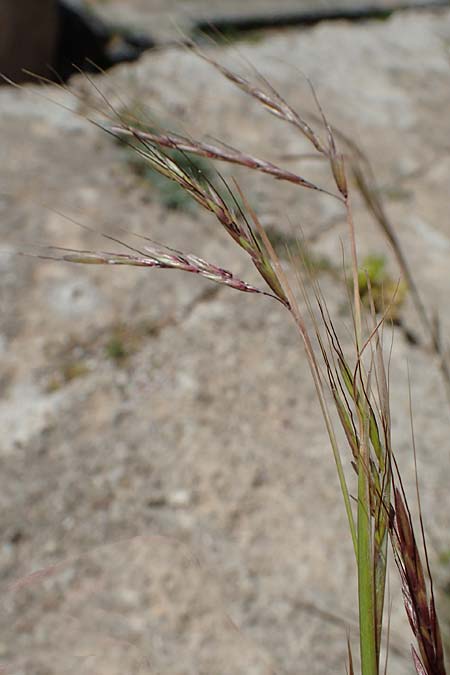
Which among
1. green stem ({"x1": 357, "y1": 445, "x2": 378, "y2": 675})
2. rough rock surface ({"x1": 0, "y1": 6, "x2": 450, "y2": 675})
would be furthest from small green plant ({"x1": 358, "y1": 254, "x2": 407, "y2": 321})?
green stem ({"x1": 357, "y1": 445, "x2": 378, "y2": 675})

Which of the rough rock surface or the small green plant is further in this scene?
the small green plant

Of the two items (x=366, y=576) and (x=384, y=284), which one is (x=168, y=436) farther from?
(x=366, y=576)

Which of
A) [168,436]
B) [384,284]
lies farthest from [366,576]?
[384,284]

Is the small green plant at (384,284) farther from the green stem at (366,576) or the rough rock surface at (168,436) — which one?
the green stem at (366,576)

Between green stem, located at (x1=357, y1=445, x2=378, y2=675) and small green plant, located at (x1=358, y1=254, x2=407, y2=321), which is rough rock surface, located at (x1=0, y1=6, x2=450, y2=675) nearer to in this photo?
small green plant, located at (x1=358, y1=254, x2=407, y2=321)

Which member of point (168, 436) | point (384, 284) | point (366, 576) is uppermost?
point (366, 576)

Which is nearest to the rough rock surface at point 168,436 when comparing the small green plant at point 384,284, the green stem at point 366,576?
the small green plant at point 384,284

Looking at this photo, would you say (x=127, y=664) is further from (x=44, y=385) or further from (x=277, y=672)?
(x=44, y=385)

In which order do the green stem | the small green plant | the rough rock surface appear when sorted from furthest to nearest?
the small green plant < the rough rock surface < the green stem

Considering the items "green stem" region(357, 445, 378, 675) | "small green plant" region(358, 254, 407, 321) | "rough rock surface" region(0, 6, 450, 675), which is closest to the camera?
"green stem" region(357, 445, 378, 675)
